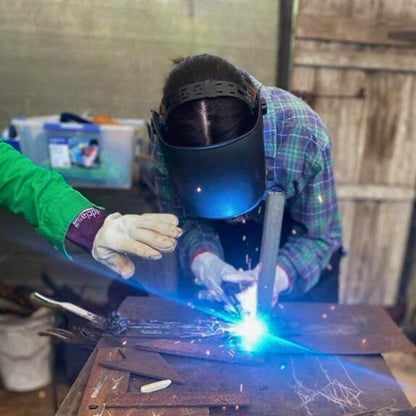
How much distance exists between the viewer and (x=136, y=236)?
1264 mm

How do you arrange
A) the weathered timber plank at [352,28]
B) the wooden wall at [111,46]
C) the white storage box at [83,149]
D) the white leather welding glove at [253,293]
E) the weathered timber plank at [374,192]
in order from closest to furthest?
the white leather welding glove at [253,293], the white storage box at [83,149], the weathered timber plank at [352,28], the wooden wall at [111,46], the weathered timber plank at [374,192]

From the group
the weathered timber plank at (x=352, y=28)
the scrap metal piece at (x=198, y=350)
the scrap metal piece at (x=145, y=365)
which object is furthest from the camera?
the weathered timber plank at (x=352, y=28)

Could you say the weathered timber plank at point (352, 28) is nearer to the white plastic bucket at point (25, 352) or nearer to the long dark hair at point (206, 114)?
A: the long dark hair at point (206, 114)

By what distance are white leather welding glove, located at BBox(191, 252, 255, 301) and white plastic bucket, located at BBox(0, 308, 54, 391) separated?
1.31 metres

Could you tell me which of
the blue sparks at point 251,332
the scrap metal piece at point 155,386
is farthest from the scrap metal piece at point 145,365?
the blue sparks at point 251,332

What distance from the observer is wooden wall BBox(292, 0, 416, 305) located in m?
2.62

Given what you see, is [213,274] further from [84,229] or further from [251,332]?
[84,229]

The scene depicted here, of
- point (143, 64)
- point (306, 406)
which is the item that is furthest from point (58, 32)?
point (306, 406)

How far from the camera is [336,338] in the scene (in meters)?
1.59

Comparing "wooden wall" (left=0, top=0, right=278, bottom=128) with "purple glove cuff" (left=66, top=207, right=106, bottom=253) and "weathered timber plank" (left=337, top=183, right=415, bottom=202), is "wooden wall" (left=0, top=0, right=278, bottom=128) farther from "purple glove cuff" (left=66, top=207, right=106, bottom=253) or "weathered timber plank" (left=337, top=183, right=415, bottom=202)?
"purple glove cuff" (left=66, top=207, right=106, bottom=253)

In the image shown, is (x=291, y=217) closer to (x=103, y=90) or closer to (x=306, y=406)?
(x=306, y=406)

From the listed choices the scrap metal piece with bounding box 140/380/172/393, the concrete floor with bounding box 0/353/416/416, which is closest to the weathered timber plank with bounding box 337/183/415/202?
the concrete floor with bounding box 0/353/416/416

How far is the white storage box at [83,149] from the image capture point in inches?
97.0

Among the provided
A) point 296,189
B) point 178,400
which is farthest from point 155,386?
point 296,189
